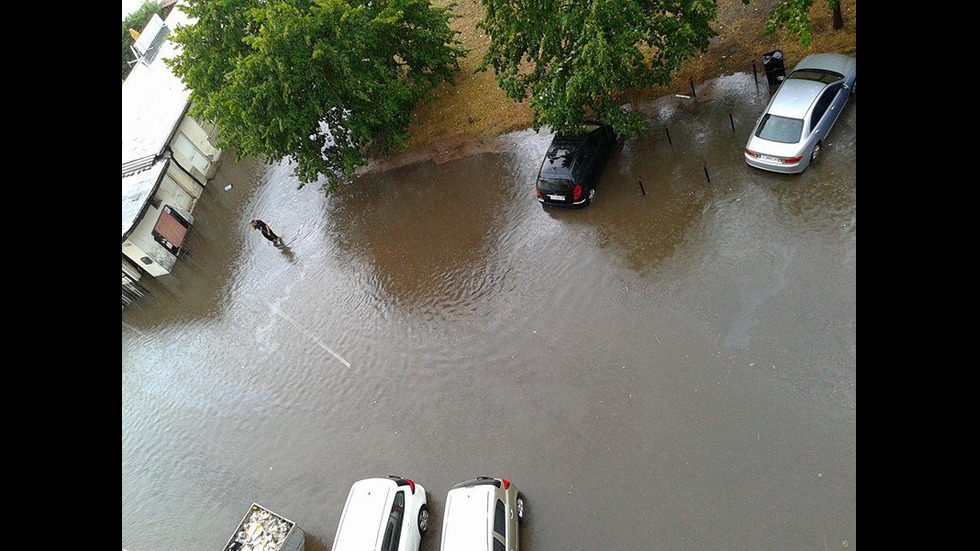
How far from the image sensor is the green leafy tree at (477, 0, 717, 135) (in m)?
14.5

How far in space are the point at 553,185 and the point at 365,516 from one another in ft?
30.7

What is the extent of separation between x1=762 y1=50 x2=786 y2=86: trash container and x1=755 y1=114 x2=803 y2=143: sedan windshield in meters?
2.58

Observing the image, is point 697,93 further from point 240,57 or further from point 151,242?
point 151,242

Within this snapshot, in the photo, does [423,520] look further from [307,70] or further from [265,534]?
[307,70]

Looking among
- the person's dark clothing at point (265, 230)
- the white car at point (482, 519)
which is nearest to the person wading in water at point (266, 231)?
the person's dark clothing at point (265, 230)

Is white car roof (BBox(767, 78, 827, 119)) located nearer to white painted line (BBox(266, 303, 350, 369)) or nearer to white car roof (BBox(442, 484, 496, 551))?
white car roof (BBox(442, 484, 496, 551))

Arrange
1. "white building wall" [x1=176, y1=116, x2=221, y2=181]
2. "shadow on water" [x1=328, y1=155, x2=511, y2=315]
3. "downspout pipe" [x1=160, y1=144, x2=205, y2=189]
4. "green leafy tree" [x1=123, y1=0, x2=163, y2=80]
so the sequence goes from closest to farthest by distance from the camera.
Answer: "shadow on water" [x1=328, y1=155, x2=511, y2=315] → "downspout pipe" [x1=160, y1=144, x2=205, y2=189] → "white building wall" [x1=176, y1=116, x2=221, y2=181] → "green leafy tree" [x1=123, y1=0, x2=163, y2=80]

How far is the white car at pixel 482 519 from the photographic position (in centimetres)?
988

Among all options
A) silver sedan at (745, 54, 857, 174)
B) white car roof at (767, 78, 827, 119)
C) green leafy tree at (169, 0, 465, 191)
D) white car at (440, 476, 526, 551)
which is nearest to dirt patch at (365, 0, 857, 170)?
green leafy tree at (169, 0, 465, 191)

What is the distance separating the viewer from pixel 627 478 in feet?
36.1

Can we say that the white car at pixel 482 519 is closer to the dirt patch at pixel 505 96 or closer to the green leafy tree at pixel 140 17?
the dirt patch at pixel 505 96

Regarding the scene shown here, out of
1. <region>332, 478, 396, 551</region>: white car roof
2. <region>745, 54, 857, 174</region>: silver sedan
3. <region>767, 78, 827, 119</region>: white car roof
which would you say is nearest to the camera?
<region>332, 478, 396, 551</region>: white car roof

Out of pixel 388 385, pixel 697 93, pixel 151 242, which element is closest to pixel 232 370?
pixel 388 385

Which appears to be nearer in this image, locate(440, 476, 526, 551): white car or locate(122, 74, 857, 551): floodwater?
locate(440, 476, 526, 551): white car
